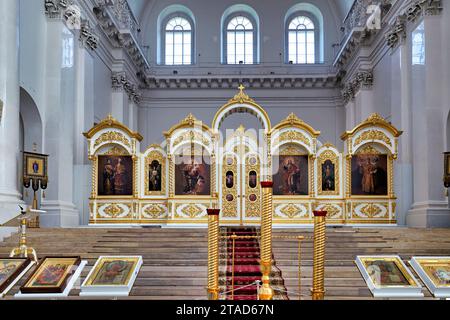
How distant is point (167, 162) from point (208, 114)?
14858 mm

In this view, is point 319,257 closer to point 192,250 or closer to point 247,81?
point 192,250

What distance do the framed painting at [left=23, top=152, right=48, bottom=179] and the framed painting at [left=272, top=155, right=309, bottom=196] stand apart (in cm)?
716

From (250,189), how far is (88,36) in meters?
8.72

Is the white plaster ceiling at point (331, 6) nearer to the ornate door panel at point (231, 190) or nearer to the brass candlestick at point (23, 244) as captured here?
the ornate door panel at point (231, 190)

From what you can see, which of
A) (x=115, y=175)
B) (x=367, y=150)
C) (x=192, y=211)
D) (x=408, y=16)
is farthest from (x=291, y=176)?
(x=408, y=16)

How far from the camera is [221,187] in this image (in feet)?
66.5

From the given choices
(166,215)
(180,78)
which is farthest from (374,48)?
(166,215)

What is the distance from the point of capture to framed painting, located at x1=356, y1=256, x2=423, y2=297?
8938mm

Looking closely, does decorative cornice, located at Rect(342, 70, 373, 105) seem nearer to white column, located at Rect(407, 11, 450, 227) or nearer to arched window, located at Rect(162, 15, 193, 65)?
white column, located at Rect(407, 11, 450, 227)

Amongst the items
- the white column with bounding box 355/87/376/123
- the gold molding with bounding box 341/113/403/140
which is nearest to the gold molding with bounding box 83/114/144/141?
the gold molding with bounding box 341/113/403/140

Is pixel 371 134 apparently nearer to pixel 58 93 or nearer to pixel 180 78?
pixel 58 93

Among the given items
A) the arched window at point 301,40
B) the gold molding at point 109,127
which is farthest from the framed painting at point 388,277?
→ the arched window at point 301,40

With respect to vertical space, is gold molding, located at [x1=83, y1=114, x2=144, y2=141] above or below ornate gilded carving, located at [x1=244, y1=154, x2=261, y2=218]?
above

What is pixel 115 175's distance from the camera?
20047 millimetres
